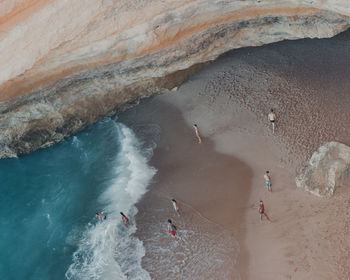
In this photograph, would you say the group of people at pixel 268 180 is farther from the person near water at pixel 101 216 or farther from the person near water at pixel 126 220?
the person near water at pixel 101 216

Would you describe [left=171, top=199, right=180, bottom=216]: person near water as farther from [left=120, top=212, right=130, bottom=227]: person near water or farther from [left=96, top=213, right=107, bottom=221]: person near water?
[left=96, top=213, right=107, bottom=221]: person near water

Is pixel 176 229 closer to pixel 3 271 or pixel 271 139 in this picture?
pixel 271 139

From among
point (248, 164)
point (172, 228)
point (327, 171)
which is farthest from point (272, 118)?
point (172, 228)

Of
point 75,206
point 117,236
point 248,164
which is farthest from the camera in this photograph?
point 75,206

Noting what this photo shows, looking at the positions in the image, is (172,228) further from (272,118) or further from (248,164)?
(272,118)

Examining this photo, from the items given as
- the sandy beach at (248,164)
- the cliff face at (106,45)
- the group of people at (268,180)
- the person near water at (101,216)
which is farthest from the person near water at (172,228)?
the cliff face at (106,45)
